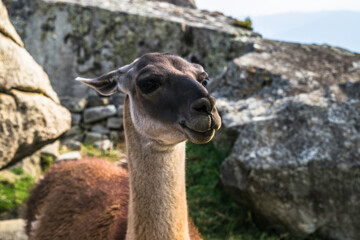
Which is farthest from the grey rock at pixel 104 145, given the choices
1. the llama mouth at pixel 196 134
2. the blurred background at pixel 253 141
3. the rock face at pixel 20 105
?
the llama mouth at pixel 196 134

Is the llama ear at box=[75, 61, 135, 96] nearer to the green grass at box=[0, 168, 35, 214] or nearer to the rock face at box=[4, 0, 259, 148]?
the green grass at box=[0, 168, 35, 214]

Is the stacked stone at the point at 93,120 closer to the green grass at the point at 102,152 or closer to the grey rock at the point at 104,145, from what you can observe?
the grey rock at the point at 104,145

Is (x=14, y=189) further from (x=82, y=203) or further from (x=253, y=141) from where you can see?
(x=253, y=141)

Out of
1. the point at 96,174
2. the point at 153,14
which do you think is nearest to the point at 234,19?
the point at 153,14

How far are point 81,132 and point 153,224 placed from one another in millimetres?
5333

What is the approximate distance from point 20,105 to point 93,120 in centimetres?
364

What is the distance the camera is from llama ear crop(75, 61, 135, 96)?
2.65 metres

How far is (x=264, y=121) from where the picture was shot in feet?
14.6

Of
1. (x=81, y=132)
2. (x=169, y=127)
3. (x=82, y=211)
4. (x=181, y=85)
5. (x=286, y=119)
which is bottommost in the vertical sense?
(x=81, y=132)

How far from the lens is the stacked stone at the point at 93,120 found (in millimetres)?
6988

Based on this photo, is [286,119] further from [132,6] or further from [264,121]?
[132,6]

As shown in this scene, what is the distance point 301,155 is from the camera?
410 centimetres

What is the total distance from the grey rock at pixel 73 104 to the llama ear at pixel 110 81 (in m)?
4.62

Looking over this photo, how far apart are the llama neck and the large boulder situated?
5.49 metres
